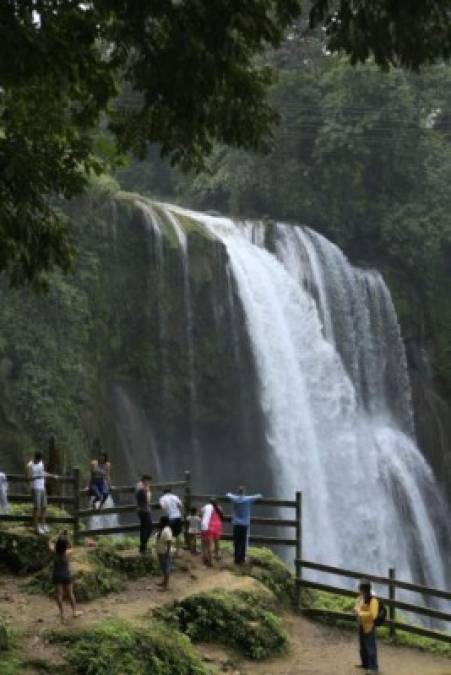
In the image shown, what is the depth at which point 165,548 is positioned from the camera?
12.5 meters

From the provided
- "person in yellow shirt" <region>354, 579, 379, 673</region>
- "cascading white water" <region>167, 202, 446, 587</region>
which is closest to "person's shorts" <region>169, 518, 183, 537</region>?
"person in yellow shirt" <region>354, 579, 379, 673</region>

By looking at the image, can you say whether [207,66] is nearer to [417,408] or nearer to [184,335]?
[184,335]

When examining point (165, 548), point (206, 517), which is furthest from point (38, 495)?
point (206, 517)

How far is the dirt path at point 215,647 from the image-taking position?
1083 cm

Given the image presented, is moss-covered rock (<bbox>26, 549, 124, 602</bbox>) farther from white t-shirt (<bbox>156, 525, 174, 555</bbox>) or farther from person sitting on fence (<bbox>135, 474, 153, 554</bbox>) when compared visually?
person sitting on fence (<bbox>135, 474, 153, 554</bbox>)

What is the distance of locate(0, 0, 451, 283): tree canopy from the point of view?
280 inches

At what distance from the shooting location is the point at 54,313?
21.6 meters

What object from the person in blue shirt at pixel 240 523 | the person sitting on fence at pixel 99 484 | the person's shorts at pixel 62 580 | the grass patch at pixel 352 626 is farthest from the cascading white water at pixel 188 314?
the person's shorts at pixel 62 580

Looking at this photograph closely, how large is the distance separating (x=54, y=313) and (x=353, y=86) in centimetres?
1751

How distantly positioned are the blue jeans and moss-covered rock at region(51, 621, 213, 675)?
2.15m

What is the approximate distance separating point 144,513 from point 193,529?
3.59 feet

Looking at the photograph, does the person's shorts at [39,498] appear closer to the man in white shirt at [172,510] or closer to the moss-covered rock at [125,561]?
the moss-covered rock at [125,561]

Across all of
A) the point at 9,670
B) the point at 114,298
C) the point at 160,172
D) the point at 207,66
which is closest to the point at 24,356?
the point at 114,298

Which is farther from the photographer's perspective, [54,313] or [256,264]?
[256,264]
